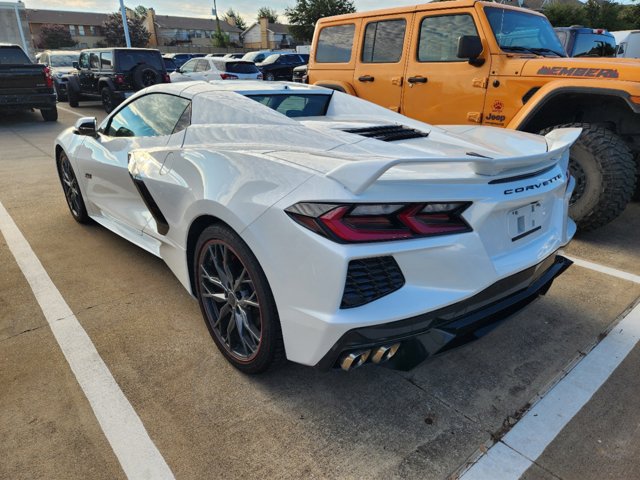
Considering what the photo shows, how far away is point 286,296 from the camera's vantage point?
6.31 ft

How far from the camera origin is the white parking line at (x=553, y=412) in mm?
1890

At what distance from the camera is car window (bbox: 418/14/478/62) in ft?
16.3

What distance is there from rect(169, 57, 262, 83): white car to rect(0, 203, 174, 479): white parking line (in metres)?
12.8

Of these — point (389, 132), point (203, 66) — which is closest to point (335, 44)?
point (389, 132)

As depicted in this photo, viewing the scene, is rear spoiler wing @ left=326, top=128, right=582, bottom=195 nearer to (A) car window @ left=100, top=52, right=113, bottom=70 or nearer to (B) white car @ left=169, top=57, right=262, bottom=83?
(A) car window @ left=100, top=52, right=113, bottom=70

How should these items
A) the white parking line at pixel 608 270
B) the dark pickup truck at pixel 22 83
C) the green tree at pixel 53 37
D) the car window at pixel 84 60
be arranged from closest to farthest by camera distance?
the white parking line at pixel 608 270 → the dark pickup truck at pixel 22 83 → the car window at pixel 84 60 → the green tree at pixel 53 37

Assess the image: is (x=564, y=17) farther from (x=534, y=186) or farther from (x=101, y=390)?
(x=101, y=390)

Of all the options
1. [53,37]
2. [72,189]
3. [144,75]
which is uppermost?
[53,37]

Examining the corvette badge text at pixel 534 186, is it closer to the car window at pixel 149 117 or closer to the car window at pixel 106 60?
the car window at pixel 149 117

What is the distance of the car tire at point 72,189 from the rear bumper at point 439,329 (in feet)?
11.7

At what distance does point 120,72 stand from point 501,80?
35.8 feet

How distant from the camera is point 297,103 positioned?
132 inches

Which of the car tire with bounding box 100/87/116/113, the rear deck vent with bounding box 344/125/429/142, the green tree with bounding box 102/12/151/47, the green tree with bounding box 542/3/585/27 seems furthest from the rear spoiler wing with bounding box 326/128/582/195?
the green tree with bounding box 102/12/151/47

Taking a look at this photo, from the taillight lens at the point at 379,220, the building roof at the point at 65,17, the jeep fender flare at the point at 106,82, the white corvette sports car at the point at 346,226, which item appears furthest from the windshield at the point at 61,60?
the building roof at the point at 65,17
